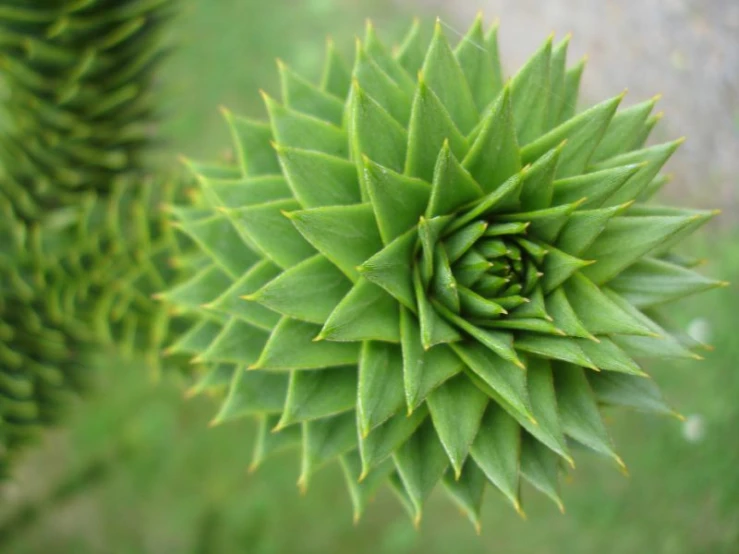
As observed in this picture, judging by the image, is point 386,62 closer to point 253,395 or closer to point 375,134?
point 375,134

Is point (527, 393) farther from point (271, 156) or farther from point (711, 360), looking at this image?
point (711, 360)

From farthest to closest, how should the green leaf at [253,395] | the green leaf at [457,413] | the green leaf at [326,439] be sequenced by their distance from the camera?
the green leaf at [253,395] → the green leaf at [326,439] → the green leaf at [457,413]

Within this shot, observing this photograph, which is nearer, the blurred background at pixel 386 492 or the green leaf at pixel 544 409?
the green leaf at pixel 544 409

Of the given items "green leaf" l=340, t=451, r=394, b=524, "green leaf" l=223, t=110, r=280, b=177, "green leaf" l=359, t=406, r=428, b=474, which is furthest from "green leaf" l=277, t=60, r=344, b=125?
"green leaf" l=340, t=451, r=394, b=524

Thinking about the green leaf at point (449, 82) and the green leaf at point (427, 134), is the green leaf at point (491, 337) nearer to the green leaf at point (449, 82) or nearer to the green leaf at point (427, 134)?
the green leaf at point (427, 134)

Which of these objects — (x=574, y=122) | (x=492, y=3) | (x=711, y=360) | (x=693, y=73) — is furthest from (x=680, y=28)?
(x=574, y=122)

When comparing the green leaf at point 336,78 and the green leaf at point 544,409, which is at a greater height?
the green leaf at point 336,78

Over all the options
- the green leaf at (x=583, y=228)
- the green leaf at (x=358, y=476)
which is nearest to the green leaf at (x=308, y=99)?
the green leaf at (x=583, y=228)
